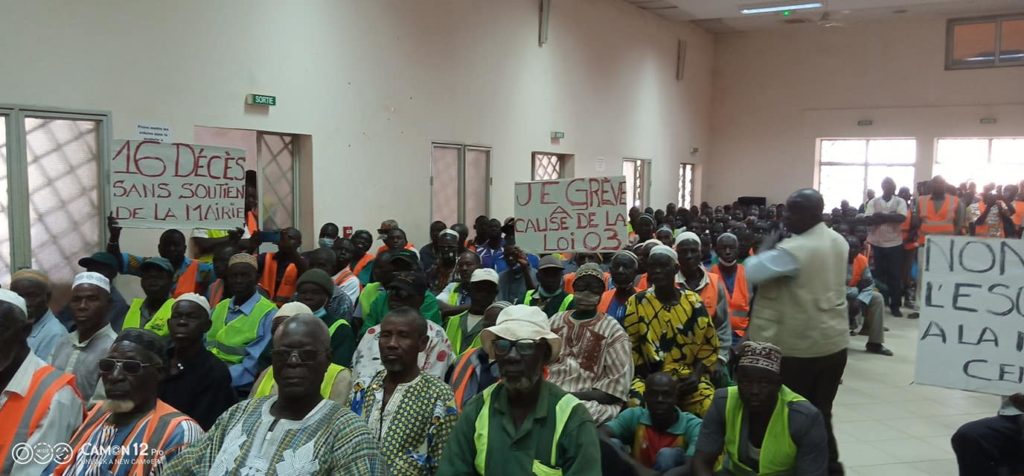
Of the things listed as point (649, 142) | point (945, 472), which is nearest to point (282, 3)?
point (945, 472)

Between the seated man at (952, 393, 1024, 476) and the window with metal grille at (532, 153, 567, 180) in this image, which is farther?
the window with metal grille at (532, 153, 567, 180)

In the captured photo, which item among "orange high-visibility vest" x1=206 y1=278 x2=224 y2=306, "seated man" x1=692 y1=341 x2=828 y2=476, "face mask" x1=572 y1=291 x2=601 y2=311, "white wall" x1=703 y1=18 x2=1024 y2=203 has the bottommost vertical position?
"seated man" x1=692 y1=341 x2=828 y2=476

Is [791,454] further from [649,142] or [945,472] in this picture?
[649,142]

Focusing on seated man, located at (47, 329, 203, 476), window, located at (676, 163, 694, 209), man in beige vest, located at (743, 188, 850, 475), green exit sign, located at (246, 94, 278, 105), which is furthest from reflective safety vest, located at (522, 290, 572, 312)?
window, located at (676, 163, 694, 209)

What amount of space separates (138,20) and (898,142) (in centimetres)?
1665

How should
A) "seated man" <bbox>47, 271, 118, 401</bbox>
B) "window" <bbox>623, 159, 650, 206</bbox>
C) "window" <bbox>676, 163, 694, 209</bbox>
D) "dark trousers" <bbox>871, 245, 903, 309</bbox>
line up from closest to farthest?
1. "seated man" <bbox>47, 271, 118, 401</bbox>
2. "dark trousers" <bbox>871, 245, 903, 309</bbox>
3. "window" <bbox>623, 159, 650, 206</bbox>
4. "window" <bbox>676, 163, 694, 209</bbox>

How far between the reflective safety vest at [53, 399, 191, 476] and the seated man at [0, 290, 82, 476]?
12cm

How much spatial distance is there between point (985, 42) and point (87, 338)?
1846cm

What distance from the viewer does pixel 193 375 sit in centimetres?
340

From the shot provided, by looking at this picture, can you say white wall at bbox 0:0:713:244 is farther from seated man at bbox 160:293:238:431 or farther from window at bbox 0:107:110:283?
seated man at bbox 160:293:238:431

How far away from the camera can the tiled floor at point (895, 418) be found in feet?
15.9

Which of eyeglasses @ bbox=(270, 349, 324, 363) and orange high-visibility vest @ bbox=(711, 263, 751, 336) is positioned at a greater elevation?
eyeglasses @ bbox=(270, 349, 324, 363)

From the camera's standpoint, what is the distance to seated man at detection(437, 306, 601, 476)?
8.32 feet

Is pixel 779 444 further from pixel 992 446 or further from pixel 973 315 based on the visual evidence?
pixel 992 446
